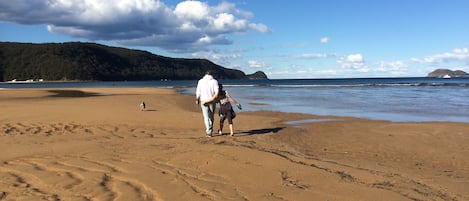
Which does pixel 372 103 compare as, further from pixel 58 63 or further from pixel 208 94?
pixel 58 63

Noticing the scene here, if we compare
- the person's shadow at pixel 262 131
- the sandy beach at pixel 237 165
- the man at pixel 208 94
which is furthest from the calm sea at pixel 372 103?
the man at pixel 208 94

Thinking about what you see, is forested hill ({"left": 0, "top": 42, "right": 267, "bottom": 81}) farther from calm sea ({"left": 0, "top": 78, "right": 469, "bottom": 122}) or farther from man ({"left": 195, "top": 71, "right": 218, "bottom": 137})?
man ({"left": 195, "top": 71, "right": 218, "bottom": 137})

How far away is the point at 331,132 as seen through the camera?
504 inches

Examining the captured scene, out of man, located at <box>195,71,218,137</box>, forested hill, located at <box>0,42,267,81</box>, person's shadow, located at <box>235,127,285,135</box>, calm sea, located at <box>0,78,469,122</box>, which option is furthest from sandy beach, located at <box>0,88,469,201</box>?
forested hill, located at <box>0,42,267,81</box>

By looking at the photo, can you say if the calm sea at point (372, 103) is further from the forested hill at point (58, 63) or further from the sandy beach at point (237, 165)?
the forested hill at point (58, 63)

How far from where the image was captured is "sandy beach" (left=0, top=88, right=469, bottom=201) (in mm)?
5309

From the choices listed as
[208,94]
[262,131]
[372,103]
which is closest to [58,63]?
[372,103]

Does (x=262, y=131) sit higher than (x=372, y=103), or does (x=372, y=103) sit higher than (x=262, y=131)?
(x=262, y=131)

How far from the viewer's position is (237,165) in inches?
258

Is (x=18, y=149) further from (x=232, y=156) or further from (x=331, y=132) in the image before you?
(x=331, y=132)

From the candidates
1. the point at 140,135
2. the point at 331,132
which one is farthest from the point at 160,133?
the point at 331,132

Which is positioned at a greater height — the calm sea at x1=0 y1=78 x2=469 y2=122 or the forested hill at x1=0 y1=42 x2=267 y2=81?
the forested hill at x1=0 y1=42 x2=267 y2=81

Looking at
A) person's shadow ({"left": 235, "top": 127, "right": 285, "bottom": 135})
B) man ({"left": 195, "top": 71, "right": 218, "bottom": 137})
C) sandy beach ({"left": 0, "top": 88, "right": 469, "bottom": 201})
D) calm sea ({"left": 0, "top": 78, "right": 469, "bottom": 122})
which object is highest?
man ({"left": 195, "top": 71, "right": 218, "bottom": 137})

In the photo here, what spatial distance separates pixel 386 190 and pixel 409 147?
197 inches
